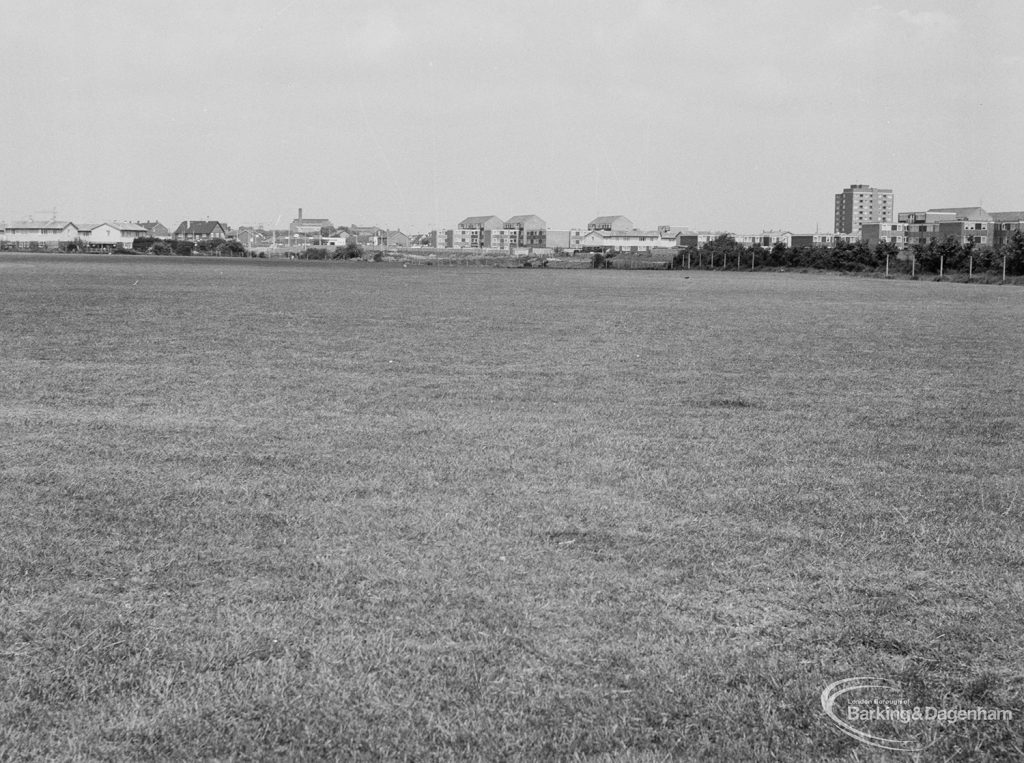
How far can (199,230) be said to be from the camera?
16975cm

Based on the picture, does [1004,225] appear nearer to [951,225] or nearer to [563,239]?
[951,225]

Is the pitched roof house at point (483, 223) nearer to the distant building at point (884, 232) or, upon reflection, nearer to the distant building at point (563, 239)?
the distant building at point (563, 239)

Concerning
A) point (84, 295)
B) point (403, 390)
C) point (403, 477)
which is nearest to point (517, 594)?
point (403, 477)

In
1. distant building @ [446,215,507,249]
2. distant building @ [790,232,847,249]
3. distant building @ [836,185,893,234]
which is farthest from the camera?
distant building @ [836,185,893,234]

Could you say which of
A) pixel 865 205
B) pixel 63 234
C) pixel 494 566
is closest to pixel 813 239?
pixel 865 205

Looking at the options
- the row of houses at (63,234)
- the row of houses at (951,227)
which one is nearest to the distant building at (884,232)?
the row of houses at (951,227)

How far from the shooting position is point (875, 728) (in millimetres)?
3578

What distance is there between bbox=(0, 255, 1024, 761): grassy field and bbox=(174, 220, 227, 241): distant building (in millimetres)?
163416

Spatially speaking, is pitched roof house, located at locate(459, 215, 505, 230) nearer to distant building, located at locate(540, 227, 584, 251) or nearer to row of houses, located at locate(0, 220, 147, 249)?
distant building, located at locate(540, 227, 584, 251)

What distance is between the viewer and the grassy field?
360 cm

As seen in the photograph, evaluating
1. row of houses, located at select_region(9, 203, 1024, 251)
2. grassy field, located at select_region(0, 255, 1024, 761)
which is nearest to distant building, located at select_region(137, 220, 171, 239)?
row of houses, located at select_region(9, 203, 1024, 251)

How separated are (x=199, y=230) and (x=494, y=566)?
17464 centimetres

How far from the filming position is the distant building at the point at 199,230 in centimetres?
16750

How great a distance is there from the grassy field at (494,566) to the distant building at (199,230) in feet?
536
